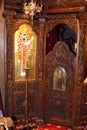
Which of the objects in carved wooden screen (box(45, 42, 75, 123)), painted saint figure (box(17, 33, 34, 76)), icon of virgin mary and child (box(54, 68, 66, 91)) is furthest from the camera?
icon of virgin mary and child (box(54, 68, 66, 91))

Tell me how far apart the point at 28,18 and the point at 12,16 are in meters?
0.38

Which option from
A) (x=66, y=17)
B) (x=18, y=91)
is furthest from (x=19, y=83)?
(x=66, y=17)

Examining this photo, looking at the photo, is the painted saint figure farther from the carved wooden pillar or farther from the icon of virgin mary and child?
the icon of virgin mary and child

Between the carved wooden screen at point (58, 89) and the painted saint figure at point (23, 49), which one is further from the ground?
the painted saint figure at point (23, 49)

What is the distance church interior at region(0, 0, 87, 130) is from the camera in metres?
3.83

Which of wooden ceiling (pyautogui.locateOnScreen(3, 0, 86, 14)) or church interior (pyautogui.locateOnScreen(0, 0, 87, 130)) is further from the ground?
wooden ceiling (pyautogui.locateOnScreen(3, 0, 86, 14))

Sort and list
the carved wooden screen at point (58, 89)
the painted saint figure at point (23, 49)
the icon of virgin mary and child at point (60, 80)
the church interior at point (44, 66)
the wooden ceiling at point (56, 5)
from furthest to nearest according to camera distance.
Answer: the icon of virgin mary and child at point (60, 80) → the carved wooden screen at point (58, 89) → the painted saint figure at point (23, 49) → the church interior at point (44, 66) → the wooden ceiling at point (56, 5)

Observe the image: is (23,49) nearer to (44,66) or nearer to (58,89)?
(44,66)

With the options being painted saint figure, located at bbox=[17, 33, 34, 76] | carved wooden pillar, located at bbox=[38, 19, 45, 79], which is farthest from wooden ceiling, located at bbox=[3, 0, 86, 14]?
painted saint figure, located at bbox=[17, 33, 34, 76]

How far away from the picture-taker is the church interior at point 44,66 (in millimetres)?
3834

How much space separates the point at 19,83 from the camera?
4098 millimetres

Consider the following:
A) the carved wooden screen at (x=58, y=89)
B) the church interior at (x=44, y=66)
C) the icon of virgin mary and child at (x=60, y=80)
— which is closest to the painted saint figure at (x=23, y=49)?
the church interior at (x=44, y=66)

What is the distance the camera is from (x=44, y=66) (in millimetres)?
4273

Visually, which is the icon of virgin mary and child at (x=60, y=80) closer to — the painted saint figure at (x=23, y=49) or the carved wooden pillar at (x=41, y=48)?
the carved wooden pillar at (x=41, y=48)
